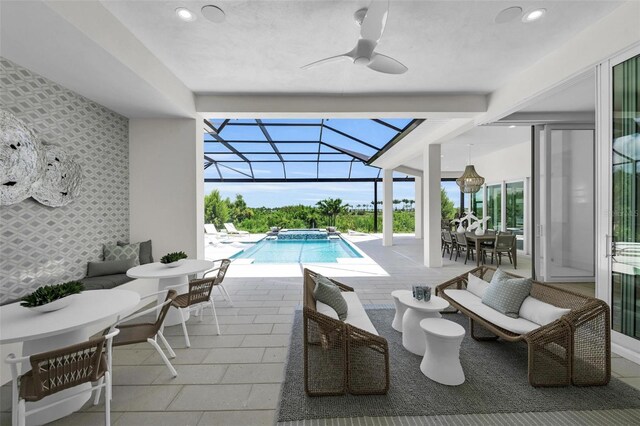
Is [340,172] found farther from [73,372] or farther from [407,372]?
[73,372]

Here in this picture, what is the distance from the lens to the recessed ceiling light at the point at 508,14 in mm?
2604

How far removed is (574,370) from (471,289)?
115cm

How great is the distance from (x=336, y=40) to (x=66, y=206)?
4027 millimetres

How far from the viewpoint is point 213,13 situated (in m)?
2.62

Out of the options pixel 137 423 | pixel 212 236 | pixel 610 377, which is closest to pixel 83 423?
pixel 137 423

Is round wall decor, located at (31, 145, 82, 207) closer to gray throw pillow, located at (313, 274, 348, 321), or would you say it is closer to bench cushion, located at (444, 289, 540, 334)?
gray throw pillow, located at (313, 274, 348, 321)

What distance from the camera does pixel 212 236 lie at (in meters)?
12.2

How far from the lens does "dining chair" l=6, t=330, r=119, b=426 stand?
1.47 metres

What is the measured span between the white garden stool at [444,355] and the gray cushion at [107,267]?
421cm

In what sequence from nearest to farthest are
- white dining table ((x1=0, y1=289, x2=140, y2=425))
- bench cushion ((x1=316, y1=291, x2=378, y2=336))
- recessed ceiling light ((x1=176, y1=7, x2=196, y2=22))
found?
white dining table ((x1=0, y1=289, x2=140, y2=425)), bench cushion ((x1=316, y1=291, x2=378, y2=336)), recessed ceiling light ((x1=176, y1=7, x2=196, y2=22))

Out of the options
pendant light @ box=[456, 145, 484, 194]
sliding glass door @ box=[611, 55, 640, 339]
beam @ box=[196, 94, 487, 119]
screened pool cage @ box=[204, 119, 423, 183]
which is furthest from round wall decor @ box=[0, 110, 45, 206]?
pendant light @ box=[456, 145, 484, 194]

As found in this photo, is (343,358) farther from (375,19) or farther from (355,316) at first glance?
(375,19)

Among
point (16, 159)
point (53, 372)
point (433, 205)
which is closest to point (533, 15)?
point (433, 205)

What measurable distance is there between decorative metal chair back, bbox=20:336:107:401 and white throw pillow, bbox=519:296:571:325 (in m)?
3.35
